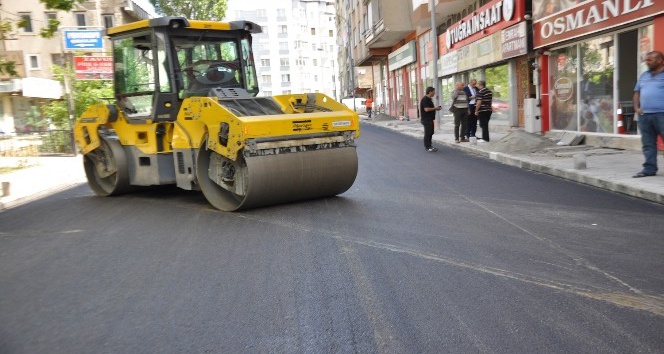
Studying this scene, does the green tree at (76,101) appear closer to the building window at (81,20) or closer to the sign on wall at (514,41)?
the sign on wall at (514,41)

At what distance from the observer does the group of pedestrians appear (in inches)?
622

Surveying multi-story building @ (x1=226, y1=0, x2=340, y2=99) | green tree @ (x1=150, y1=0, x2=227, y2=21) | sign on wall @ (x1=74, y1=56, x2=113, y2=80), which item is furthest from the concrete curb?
multi-story building @ (x1=226, y1=0, x2=340, y2=99)

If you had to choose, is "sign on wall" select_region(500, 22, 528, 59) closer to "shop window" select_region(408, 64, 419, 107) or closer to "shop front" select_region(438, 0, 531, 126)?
"shop front" select_region(438, 0, 531, 126)

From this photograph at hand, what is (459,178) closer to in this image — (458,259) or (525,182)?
(525,182)

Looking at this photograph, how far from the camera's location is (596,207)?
7.25 m

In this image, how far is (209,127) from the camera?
795cm

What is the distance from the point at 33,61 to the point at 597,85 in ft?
116

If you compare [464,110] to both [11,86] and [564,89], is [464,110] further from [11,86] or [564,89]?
[11,86]

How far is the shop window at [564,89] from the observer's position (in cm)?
1536

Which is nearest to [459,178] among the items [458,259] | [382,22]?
[458,259]

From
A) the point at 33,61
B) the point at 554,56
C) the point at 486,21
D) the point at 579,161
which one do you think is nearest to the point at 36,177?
the point at 579,161

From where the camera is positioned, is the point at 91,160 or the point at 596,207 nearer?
the point at 596,207

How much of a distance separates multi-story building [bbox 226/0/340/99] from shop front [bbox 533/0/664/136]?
8244 centimetres

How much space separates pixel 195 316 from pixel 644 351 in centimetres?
266
